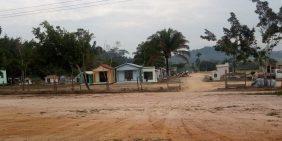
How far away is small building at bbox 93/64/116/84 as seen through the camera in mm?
69875

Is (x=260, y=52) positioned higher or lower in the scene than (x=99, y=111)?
higher

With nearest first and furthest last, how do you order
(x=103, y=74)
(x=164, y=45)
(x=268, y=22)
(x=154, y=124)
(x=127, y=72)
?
(x=154, y=124)
(x=268, y=22)
(x=127, y=72)
(x=103, y=74)
(x=164, y=45)

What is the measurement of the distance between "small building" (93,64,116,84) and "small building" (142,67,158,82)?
4.70 meters

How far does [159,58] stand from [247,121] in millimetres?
66800

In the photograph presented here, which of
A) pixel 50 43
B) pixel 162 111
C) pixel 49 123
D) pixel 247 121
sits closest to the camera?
pixel 247 121

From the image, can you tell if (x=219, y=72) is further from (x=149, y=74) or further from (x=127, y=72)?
(x=127, y=72)

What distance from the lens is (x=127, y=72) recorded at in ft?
230

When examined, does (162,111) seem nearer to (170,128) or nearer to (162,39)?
(170,128)

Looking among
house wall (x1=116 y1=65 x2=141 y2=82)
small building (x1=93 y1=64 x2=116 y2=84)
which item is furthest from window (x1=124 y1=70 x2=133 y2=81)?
small building (x1=93 y1=64 x2=116 y2=84)

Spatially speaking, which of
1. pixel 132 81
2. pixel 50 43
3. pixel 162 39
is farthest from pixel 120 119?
pixel 162 39

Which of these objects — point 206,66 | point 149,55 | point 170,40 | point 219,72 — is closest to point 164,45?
point 170,40

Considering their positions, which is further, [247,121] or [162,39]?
[162,39]

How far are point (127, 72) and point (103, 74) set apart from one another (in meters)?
3.67

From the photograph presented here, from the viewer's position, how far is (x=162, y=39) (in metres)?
78.8
